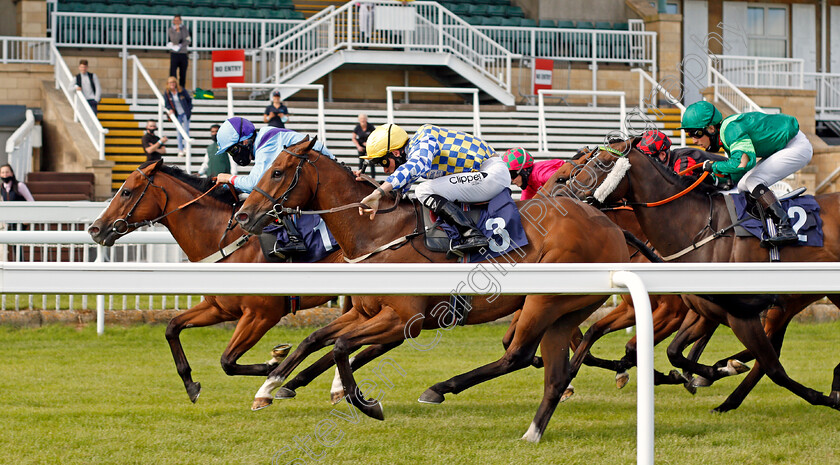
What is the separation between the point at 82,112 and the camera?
602 inches

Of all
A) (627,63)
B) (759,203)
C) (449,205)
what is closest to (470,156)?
(449,205)

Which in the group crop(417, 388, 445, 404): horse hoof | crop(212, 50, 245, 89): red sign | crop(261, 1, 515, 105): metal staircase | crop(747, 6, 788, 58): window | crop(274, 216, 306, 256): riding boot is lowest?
crop(417, 388, 445, 404): horse hoof

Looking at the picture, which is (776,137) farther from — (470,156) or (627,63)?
(627,63)

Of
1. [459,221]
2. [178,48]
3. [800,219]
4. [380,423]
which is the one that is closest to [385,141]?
[459,221]

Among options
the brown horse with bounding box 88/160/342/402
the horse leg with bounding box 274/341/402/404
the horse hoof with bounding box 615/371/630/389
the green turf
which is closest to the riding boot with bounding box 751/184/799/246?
the green turf

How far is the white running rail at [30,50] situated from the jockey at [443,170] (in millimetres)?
12522

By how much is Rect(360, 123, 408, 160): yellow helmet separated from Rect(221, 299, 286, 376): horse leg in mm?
1193

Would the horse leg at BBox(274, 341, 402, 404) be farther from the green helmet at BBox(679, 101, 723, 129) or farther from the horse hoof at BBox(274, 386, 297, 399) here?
the green helmet at BBox(679, 101, 723, 129)

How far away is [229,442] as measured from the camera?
5129mm

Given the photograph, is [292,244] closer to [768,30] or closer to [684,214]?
[684,214]

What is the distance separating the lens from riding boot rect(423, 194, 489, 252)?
5316mm

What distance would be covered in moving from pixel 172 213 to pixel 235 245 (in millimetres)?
466

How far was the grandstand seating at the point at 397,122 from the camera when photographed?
604 inches

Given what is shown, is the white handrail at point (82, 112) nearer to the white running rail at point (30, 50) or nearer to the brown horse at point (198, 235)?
the white running rail at point (30, 50)
